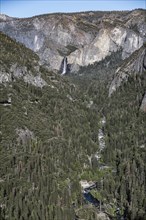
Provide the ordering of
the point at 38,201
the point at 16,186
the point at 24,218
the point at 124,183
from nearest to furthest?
the point at 24,218, the point at 38,201, the point at 16,186, the point at 124,183

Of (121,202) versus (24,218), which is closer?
(24,218)

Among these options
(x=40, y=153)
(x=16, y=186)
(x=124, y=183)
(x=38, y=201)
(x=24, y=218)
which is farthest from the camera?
(x=40, y=153)

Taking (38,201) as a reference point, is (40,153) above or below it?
above

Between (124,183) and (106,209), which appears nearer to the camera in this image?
(106,209)

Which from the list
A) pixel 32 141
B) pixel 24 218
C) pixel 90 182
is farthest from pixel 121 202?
pixel 32 141

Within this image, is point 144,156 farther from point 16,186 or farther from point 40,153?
point 16,186

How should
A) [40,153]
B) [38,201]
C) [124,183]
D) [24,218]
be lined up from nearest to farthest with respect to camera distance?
[24,218] < [38,201] < [124,183] < [40,153]

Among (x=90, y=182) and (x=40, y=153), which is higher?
(x=40, y=153)

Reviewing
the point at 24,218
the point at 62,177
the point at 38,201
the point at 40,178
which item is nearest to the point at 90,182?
the point at 62,177

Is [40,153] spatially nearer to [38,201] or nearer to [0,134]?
[0,134]
